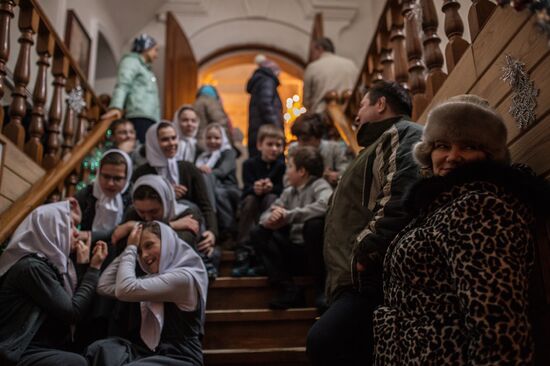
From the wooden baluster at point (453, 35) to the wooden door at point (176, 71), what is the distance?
16.1 feet

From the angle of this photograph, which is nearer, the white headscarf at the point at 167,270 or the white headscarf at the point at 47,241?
the white headscarf at the point at 167,270

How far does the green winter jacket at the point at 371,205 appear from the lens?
83.3 inches

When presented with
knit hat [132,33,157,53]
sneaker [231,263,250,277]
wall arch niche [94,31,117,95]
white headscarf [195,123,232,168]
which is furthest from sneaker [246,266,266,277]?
wall arch niche [94,31,117,95]

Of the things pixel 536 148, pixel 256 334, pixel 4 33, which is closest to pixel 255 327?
pixel 256 334

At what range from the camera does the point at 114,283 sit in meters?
2.88

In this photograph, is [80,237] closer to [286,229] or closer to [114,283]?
[114,283]

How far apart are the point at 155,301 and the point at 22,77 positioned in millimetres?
1822

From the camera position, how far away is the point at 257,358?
2.97m

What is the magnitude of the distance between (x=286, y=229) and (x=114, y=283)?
117cm

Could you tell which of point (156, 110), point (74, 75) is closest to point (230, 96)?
point (156, 110)

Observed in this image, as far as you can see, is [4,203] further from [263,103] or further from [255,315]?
[263,103]

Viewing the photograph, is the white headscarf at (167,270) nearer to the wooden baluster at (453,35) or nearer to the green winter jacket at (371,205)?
the green winter jacket at (371,205)

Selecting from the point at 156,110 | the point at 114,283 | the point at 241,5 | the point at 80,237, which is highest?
the point at 241,5

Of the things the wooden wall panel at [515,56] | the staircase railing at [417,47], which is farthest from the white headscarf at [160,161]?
the wooden wall panel at [515,56]
